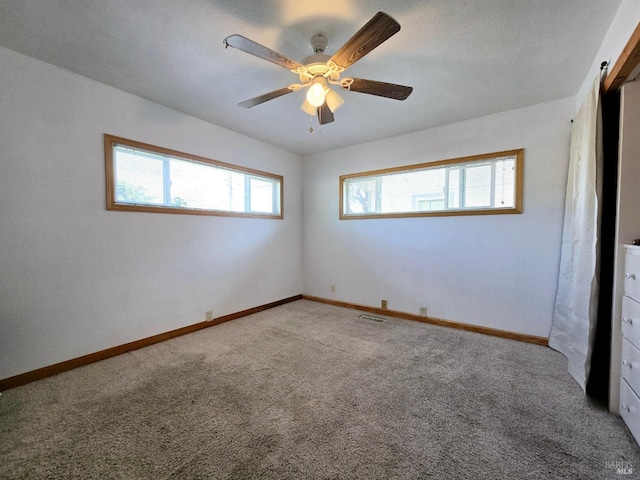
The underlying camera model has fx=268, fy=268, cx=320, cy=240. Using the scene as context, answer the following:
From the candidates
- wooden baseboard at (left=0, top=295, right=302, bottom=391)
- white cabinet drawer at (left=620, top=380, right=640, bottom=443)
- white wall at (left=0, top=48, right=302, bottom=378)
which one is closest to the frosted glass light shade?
white wall at (left=0, top=48, right=302, bottom=378)

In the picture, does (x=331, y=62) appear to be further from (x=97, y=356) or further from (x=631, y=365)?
(x=97, y=356)

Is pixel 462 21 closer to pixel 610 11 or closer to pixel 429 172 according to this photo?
pixel 610 11

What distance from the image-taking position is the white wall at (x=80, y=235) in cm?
209

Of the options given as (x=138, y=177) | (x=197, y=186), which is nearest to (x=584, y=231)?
(x=197, y=186)

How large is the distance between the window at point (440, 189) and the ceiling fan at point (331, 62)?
1.81m

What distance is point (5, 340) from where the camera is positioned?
205 centimetres

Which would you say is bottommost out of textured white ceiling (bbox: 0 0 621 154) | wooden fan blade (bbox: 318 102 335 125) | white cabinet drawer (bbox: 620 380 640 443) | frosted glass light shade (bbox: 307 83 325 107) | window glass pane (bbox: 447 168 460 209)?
white cabinet drawer (bbox: 620 380 640 443)

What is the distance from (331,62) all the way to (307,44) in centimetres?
37

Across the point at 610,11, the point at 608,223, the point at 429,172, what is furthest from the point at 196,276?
the point at 610,11

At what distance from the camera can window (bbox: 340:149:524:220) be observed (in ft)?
10.1

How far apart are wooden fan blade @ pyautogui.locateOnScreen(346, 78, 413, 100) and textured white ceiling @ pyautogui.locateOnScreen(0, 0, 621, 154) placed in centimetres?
30

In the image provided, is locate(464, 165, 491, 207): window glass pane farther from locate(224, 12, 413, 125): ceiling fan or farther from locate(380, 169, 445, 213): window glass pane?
locate(224, 12, 413, 125): ceiling fan

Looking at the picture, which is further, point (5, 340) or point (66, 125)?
point (66, 125)

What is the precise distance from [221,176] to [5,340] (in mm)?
2510
